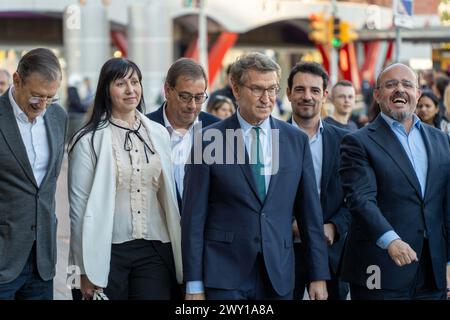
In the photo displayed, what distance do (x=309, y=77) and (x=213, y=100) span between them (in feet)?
13.4

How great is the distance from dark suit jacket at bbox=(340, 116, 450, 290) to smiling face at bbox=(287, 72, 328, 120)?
3.11 feet

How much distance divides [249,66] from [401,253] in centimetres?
139

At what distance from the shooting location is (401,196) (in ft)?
20.8

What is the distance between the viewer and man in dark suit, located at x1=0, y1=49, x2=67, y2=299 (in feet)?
19.7

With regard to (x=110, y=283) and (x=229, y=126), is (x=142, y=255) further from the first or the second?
(x=229, y=126)

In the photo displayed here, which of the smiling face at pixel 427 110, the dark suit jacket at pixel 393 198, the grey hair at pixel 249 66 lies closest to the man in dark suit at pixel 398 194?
the dark suit jacket at pixel 393 198

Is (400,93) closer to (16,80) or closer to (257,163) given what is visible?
(257,163)

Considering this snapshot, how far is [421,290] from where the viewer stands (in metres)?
6.46

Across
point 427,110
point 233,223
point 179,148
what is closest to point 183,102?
point 179,148

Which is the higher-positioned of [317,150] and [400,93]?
[400,93]

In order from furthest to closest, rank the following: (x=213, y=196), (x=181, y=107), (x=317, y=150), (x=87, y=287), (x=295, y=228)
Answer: (x=317, y=150) → (x=181, y=107) → (x=295, y=228) → (x=87, y=287) → (x=213, y=196)

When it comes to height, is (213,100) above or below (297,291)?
above

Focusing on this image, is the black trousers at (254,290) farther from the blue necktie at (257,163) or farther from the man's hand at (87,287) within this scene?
the man's hand at (87,287)
